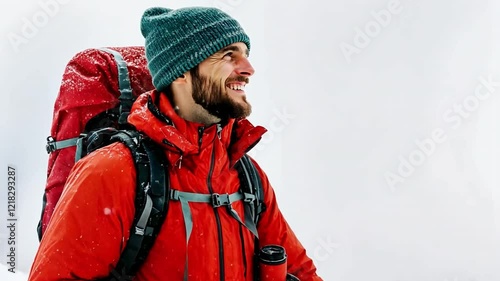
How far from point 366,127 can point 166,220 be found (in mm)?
16270

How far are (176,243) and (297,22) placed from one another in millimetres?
20702

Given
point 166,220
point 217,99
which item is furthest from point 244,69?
point 166,220

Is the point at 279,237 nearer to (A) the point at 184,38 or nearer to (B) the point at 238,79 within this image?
(B) the point at 238,79

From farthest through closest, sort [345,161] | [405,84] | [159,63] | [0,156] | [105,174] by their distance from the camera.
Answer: [405,84], [345,161], [0,156], [159,63], [105,174]

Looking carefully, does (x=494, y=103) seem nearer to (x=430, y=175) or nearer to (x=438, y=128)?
(x=438, y=128)

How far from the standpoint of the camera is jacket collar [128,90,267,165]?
182 centimetres

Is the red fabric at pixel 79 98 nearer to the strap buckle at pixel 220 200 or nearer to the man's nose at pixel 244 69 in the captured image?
the man's nose at pixel 244 69

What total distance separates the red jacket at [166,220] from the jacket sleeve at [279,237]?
214mm

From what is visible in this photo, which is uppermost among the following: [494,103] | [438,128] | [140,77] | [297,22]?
[297,22]

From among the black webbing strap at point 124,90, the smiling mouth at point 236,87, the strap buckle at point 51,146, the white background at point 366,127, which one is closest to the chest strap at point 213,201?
the smiling mouth at point 236,87

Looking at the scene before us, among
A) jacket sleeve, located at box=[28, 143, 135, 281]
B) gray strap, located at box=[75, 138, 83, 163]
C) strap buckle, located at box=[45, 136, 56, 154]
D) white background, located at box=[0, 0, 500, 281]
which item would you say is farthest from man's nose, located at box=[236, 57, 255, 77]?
white background, located at box=[0, 0, 500, 281]

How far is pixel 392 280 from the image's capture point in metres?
11.3

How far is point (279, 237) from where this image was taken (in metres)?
2.26

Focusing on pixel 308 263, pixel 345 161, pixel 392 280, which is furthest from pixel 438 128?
pixel 308 263
